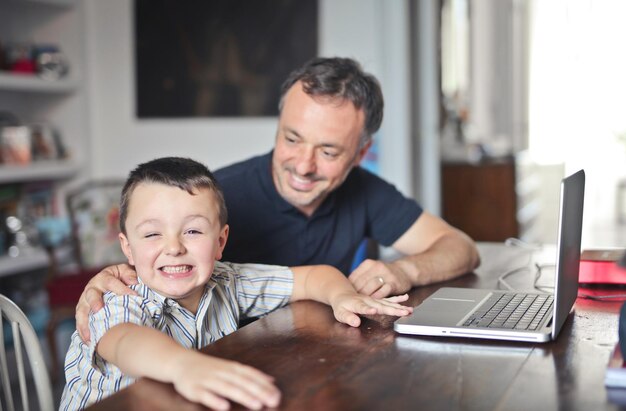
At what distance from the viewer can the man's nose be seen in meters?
1.98

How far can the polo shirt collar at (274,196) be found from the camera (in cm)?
211

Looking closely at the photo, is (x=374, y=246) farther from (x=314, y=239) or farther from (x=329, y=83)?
(x=329, y=83)

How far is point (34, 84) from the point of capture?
392 centimetres

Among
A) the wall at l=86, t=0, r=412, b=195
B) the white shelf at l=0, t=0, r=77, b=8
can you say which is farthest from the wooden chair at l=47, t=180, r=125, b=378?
the white shelf at l=0, t=0, r=77, b=8

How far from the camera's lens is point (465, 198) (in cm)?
462

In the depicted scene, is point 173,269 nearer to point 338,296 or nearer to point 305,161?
point 338,296

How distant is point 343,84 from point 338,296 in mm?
705

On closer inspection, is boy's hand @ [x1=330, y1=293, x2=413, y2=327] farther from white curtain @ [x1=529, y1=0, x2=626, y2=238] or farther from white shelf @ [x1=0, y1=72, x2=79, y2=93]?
white curtain @ [x1=529, y1=0, x2=626, y2=238]

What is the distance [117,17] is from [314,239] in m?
2.74

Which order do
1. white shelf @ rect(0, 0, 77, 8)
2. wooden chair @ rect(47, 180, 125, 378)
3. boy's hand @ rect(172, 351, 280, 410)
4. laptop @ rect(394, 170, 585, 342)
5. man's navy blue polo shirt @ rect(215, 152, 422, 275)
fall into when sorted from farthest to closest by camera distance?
white shelf @ rect(0, 0, 77, 8)
wooden chair @ rect(47, 180, 125, 378)
man's navy blue polo shirt @ rect(215, 152, 422, 275)
laptop @ rect(394, 170, 585, 342)
boy's hand @ rect(172, 351, 280, 410)

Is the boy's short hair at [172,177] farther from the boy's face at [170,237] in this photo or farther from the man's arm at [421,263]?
the man's arm at [421,263]

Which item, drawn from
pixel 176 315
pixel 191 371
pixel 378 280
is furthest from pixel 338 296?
pixel 191 371

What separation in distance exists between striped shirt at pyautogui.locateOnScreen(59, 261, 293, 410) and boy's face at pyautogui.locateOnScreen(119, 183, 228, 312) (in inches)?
1.8

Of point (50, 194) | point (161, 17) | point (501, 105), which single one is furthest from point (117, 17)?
point (501, 105)
